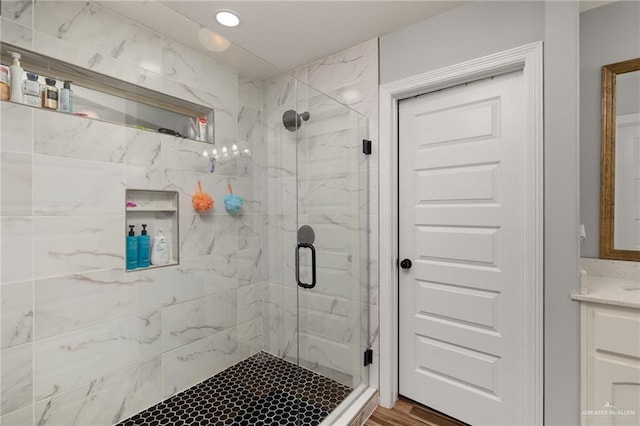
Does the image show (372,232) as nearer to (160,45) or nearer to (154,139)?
(154,139)

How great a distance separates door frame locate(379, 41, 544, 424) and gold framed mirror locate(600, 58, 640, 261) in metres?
0.53

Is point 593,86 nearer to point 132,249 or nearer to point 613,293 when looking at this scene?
point 613,293

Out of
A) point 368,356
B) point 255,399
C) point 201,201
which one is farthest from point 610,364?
point 201,201

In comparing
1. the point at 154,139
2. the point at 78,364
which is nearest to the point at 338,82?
the point at 154,139

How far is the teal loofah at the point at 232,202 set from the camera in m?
1.58

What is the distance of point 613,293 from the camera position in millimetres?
1335

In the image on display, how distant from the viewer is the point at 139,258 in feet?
4.74

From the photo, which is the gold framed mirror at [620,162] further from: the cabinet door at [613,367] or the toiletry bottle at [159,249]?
the toiletry bottle at [159,249]

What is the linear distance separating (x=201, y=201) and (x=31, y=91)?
742mm

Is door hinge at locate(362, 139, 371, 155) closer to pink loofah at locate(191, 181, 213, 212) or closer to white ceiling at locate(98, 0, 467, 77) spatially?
white ceiling at locate(98, 0, 467, 77)

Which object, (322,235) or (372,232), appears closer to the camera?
(322,235)

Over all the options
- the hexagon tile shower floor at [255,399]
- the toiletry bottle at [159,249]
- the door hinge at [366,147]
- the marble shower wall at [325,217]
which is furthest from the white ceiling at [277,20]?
the hexagon tile shower floor at [255,399]

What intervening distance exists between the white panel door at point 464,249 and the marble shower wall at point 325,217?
249mm

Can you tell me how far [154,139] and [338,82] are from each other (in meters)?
1.29
